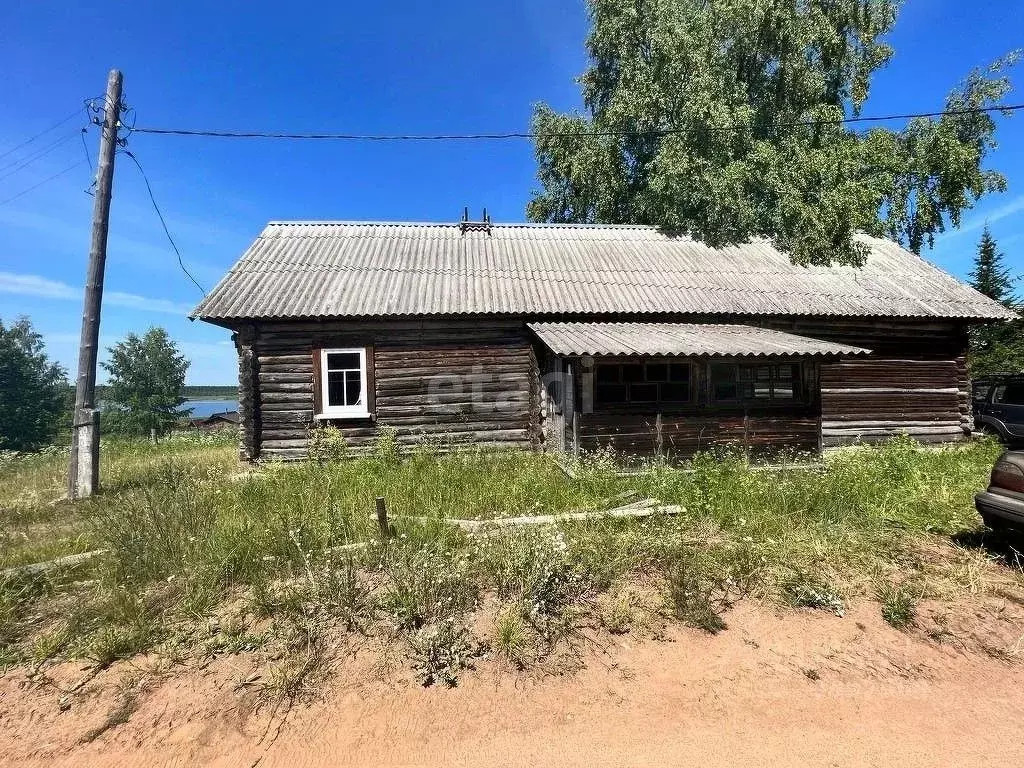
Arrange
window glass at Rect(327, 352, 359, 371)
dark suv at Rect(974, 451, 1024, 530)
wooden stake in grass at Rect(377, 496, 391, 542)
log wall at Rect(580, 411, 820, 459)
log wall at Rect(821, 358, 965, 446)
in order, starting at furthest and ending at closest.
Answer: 1. log wall at Rect(821, 358, 965, 446)
2. window glass at Rect(327, 352, 359, 371)
3. log wall at Rect(580, 411, 820, 459)
4. wooden stake in grass at Rect(377, 496, 391, 542)
5. dark suv at Rect(974, 451, 1024, 530)

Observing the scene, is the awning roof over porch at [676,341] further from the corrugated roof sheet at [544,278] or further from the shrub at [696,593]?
the shrub at [696,593]

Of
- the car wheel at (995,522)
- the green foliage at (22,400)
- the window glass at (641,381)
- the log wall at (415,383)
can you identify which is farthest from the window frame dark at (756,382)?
the green foliage at (22,400)

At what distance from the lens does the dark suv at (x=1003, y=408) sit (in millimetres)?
11078

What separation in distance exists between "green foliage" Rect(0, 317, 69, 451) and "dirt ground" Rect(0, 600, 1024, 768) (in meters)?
48.9

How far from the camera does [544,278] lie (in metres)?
12.0

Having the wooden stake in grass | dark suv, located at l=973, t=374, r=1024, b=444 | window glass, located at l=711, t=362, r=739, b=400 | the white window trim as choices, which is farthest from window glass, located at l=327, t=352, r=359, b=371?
dark suv, located at l=973, t=374, r=1024, b=444

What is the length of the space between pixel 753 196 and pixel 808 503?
14.4 metres

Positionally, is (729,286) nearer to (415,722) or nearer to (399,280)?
(399,280)

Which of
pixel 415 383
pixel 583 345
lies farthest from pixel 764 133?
pixel 415 383

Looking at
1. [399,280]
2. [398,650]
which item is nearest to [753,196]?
[399,280]

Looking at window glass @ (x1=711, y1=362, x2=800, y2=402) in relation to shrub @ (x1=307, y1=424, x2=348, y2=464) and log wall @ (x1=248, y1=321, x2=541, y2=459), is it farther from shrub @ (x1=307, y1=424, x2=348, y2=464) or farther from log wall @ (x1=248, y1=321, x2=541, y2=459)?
shrub @ (x1=307, y1=424, x2=348, y2=464)

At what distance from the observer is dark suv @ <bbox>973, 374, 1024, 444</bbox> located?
36.3 ft

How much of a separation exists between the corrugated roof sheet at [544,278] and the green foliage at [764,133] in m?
1.79

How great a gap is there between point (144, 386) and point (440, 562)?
196 ft
